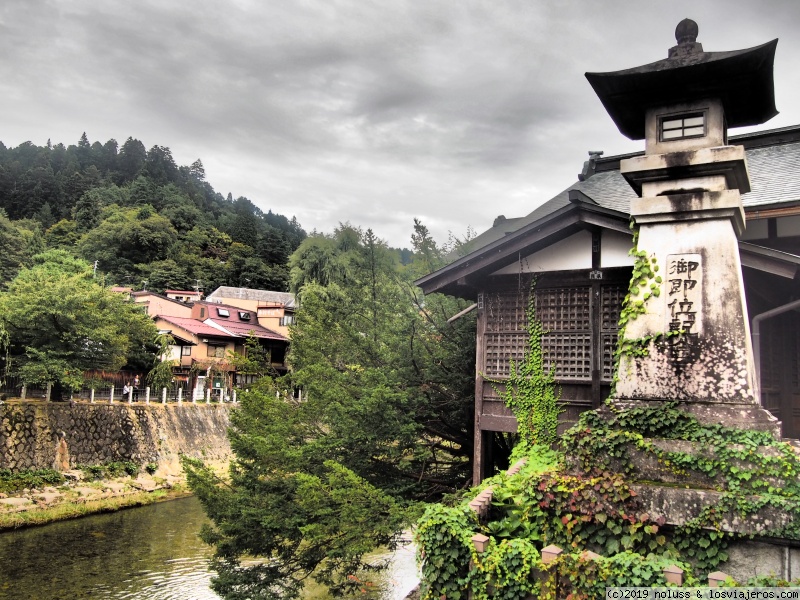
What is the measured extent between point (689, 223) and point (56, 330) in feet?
73.8

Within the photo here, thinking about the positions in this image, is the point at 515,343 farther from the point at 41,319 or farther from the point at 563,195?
the point at 41,319

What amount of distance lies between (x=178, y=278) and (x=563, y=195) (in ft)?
160

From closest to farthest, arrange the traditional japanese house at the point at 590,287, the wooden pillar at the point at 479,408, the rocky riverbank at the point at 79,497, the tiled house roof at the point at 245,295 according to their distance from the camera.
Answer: the traditional japanese house at the point at 590,287 < the wooden pillar at the point at 479,408 < the rocky riverbank at the point at 79,497 < the tiled house roof at the point at 245,295

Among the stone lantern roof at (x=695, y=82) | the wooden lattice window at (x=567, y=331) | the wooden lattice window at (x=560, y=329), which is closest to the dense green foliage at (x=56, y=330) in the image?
the wooden lattice window at (x=560, y=329)

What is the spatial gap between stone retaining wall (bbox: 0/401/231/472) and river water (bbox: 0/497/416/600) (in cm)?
373

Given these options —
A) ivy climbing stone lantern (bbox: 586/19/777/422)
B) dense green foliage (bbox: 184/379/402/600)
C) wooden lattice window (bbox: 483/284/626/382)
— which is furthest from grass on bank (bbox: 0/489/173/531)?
ivy climbing stone lantern (bbox: 586/19/777/422)

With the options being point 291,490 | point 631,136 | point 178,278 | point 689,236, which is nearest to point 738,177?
point 689,236

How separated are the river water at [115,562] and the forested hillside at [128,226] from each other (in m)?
28.8

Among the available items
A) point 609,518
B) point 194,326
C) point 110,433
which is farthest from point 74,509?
point 609,518

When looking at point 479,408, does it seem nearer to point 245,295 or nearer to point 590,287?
point 590,287

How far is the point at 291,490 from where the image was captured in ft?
34.0

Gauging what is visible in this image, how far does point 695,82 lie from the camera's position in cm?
721

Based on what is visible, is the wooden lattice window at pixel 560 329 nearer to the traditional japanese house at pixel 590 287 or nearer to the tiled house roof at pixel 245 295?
the traditional japanese house at pixel 590 287

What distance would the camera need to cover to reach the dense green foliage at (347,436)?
30.5ft
